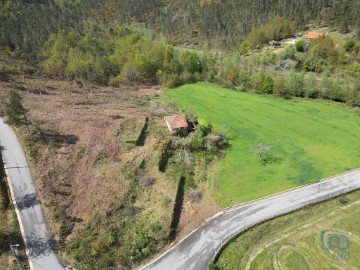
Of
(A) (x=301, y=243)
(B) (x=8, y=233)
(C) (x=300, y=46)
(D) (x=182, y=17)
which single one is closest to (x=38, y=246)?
(B) (x=8, y=233)

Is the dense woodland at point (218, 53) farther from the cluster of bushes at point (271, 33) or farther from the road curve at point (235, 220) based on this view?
the road curve at point (235, 220)

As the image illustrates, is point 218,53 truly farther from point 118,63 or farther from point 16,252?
point 16,252

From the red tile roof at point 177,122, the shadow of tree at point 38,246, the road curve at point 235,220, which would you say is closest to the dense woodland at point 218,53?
the red tile roof at point 177,122

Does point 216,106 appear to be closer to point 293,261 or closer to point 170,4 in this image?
point 293,261

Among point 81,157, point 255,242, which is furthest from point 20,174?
point 255,242

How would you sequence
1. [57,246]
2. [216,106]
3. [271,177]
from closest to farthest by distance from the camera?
[57,246]
[271,177]
[216,106]

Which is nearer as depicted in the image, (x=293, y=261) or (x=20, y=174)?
(x=293, y=261)

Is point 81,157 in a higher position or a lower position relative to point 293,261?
higher
